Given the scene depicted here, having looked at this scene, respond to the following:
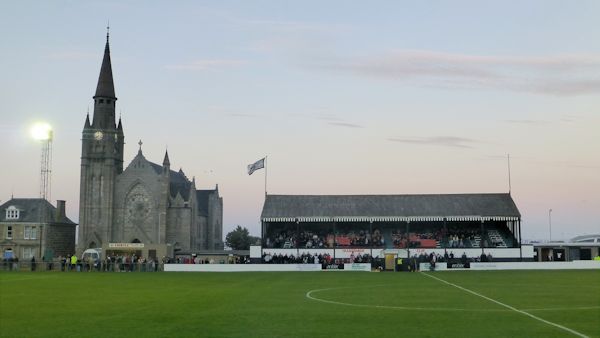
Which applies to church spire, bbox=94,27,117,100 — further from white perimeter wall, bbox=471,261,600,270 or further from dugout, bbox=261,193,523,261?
white perimeter wall, bbox=471,261,600,270

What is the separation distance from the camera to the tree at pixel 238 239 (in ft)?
487

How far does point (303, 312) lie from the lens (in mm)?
23406

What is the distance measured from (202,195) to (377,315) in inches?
4253

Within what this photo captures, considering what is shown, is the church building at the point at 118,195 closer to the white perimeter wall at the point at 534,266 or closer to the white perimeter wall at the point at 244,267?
the white perimeter wall at the point at 244,267

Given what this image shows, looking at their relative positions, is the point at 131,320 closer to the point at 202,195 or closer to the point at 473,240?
the point at 473,240

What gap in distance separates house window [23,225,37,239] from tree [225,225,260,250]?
2163 inches

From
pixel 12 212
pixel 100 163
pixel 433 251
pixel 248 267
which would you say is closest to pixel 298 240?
pixel 248 267

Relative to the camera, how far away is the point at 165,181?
10806cm

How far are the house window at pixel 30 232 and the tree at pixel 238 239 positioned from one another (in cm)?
5494

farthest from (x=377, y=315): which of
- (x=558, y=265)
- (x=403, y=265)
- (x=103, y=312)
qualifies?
(x=558, y=265)

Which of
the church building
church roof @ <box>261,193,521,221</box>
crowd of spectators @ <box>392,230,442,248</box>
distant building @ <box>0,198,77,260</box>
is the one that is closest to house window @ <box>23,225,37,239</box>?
distant building @ <box>0,198,77,260</box>

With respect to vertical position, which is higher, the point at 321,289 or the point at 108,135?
the point at 108,135

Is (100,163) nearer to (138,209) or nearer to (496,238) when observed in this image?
(138,209)

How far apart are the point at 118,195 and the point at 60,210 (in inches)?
353
